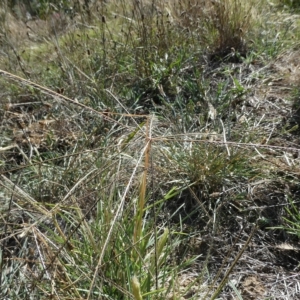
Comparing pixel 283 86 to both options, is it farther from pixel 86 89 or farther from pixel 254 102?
pixel 86 89

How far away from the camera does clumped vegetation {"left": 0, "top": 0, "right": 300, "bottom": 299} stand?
181 cm

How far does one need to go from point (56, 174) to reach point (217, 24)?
173cm

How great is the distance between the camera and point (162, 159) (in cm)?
261

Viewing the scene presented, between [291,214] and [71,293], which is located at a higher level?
[71,293]

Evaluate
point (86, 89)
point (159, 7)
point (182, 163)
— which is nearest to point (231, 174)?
point (182, 163)

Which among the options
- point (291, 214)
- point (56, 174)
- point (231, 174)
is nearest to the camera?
point (291, 214)

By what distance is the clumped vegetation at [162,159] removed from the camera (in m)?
1.81

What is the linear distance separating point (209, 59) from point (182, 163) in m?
1.34

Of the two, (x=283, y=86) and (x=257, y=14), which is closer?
(x=283, y=86)

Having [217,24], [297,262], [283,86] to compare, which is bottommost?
[297,262]

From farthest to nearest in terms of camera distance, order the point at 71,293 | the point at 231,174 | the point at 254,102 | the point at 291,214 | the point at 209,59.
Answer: the point at 209,59
the point at 254,102
the point at 231,174
the point at 291,214
the point at 71,293

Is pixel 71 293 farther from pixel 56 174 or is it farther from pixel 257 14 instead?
pixel 257 14

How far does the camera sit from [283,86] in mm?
3258

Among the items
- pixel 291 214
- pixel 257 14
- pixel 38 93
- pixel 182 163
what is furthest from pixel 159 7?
pixel 291 214
